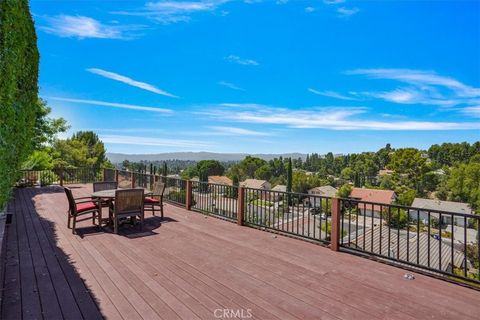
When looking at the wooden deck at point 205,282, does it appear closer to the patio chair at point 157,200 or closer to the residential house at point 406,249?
the residential house at point 406,249

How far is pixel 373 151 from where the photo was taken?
86.8m

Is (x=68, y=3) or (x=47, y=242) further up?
(x=68, y=3)

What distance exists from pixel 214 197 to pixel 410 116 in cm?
4799

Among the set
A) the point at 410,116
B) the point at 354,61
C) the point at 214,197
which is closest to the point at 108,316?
the point at 214,197

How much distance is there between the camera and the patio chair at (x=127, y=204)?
4645 mm

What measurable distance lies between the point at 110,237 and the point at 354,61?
1828cm

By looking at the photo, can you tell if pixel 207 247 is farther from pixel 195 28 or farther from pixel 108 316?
pixel 195 28

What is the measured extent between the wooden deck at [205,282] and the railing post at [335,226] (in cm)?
21

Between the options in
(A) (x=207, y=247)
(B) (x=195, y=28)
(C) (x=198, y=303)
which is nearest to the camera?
(C) (x=198, y=303)

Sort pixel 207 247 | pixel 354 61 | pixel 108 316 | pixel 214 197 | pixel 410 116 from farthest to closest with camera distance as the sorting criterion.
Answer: pixel 410 116, pixel 354 61, pixel 214 197, pixel 207 247, pixel 108 316

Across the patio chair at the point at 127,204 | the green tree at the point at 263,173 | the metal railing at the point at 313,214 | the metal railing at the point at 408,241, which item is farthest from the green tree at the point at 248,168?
the patio chair at the point at 127,204

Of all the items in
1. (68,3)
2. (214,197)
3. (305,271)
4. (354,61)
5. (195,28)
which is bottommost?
(305,271)

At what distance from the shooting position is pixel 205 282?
281 centimetres

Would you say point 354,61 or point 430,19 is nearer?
point 430,19
